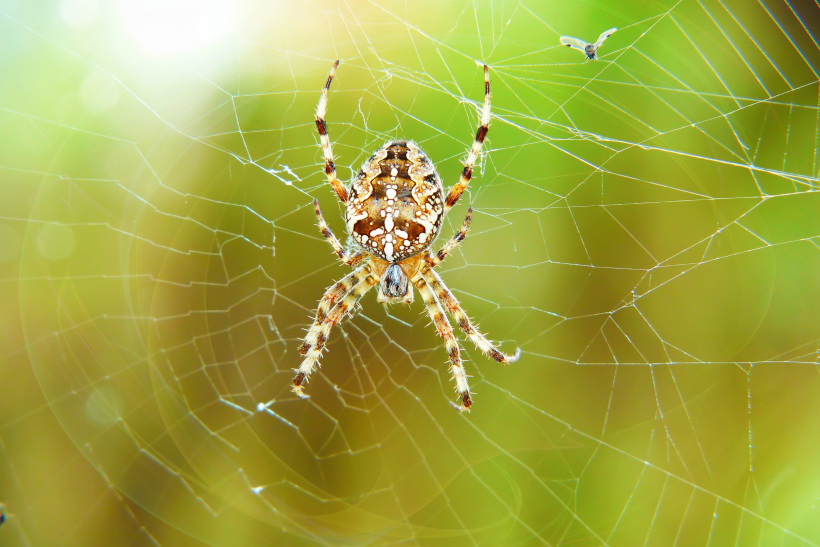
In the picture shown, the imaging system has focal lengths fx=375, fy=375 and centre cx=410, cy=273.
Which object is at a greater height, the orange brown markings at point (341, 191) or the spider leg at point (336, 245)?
the orange brown markings at point (341, 191)

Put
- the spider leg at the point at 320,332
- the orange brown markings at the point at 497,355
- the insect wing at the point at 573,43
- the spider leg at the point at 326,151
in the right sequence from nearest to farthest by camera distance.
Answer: the insect wing at the point at 573,43, the spider leg at the point at 326,151, the orange brown markings at the point at 497,355, the spider leg at the point at 320,332

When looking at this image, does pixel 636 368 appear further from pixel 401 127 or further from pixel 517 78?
pixel 401 127

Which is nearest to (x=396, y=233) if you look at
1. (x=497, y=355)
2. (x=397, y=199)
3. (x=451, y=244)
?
(x=397, y=199)

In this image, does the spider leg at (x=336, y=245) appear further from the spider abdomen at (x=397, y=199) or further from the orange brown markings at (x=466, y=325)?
the orange brown markings at (x=466, y=325)

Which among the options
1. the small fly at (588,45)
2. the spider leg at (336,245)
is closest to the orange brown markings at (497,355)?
the spider leg at (336,245)

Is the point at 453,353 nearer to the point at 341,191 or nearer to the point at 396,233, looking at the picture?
the point at 396,233

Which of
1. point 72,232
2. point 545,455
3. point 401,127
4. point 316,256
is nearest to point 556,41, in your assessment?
point 401,127
